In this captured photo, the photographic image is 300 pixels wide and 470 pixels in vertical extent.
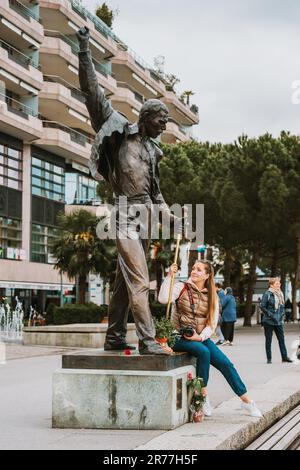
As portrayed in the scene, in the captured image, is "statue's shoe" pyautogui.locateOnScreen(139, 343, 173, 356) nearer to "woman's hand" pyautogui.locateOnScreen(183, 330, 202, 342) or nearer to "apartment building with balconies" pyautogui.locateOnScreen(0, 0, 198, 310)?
"woman's hand" pyautogui.locateOnScreen(183, 330, 202, 342)

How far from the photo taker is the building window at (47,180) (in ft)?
162

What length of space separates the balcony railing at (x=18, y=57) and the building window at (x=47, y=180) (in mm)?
5334

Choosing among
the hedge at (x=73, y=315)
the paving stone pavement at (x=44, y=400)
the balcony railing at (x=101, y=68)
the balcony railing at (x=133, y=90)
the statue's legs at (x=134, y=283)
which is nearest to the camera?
→ the paving stone pavement at (x=44, y=400)

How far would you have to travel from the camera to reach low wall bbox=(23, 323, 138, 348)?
73.9ft

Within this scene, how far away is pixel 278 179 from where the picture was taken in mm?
37281

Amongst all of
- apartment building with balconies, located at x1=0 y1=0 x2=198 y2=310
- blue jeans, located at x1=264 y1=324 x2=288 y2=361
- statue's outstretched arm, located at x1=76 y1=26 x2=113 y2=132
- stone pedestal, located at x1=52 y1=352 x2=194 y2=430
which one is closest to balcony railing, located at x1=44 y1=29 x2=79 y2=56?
apartment building with balconies, located at x1=0 y1=0 x2=198 y2=310

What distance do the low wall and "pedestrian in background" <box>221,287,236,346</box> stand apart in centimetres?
273

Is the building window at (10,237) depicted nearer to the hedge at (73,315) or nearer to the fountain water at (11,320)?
the fountain water at (11,320)

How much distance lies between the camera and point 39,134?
4725 cm

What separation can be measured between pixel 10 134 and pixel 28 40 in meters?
5.41

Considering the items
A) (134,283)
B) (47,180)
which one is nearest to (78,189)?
(47,180)

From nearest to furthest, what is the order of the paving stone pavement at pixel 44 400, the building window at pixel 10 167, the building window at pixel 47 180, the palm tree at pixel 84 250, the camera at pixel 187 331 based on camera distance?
1. the paving stone pavement at pixel 44 400
2. the camera at pixel 187 331
3. the palm tree at pixel 84 250
4. the building window at pixel 10 167
5. the building window at pixel 47 180

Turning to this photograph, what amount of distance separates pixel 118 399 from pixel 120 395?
0.04 m

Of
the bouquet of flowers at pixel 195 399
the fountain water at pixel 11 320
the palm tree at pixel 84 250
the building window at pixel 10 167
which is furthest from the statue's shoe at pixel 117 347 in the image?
the building window at pixel 10 167
